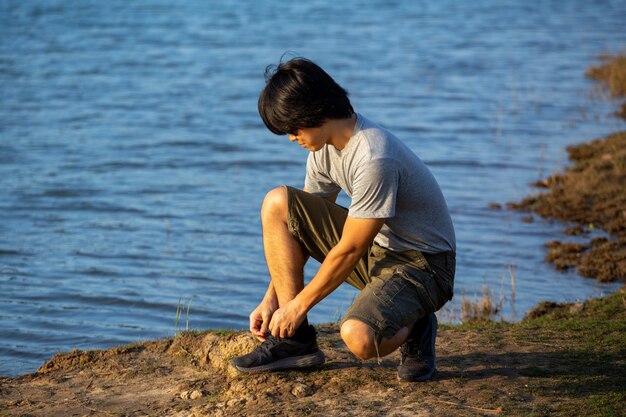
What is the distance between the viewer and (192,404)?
4883mm

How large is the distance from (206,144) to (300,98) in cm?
1027

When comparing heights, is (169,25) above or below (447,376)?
above

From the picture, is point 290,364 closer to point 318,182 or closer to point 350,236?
point 350,236

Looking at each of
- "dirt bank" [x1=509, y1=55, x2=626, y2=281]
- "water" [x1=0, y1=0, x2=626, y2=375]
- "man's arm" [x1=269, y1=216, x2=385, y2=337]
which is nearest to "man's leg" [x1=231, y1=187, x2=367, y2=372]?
"man's arm" [x1=269, y1=216, x2=385, y2=337]

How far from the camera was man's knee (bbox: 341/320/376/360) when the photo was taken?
4535mm

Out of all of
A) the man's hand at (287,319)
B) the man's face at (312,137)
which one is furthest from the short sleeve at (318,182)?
the man's hand at (287,319)

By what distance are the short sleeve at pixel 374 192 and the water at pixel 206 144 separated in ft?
9.65

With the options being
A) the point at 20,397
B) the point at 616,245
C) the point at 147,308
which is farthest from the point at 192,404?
the point at 616,245

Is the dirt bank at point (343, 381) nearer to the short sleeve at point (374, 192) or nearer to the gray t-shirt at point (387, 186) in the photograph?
the gray t-shirt at point (387, 186)

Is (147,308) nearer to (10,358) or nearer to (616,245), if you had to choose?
(10,358)

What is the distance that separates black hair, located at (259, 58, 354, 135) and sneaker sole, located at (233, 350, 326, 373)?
4.17 ft

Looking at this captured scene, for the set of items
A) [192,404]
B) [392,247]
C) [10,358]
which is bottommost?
[10,358]

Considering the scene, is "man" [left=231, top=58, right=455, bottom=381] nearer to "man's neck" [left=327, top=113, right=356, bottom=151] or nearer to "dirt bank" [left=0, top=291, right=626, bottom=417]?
"man's neck" [left=327, top=113, right=356, bottom=151]

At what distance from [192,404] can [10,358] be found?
251 centimetres
